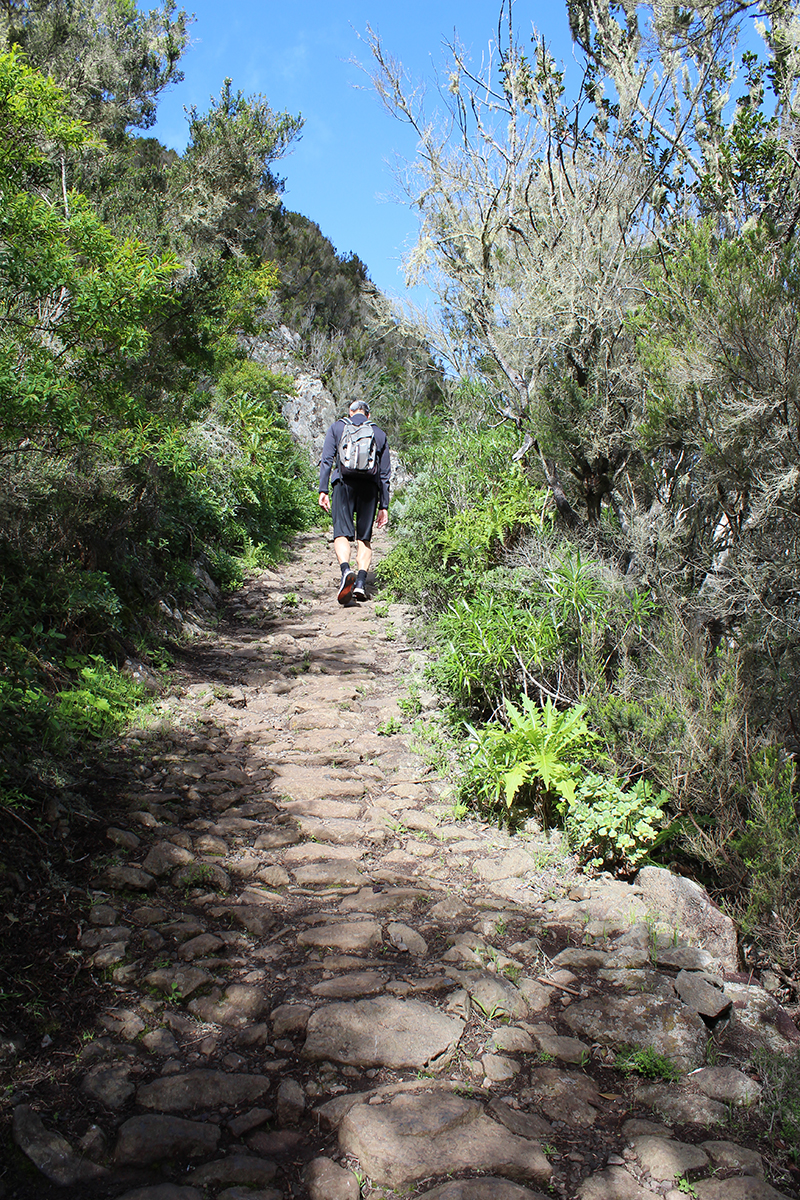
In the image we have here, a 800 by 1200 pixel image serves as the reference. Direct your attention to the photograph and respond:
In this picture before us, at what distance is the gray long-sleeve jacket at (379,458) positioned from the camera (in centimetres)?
735

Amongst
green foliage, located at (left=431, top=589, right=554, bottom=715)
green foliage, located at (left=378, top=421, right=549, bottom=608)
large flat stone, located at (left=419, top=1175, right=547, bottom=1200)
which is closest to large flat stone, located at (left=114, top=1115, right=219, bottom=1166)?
large flat stone, located at (left=419, top=1175, right=547, bottom=1200)

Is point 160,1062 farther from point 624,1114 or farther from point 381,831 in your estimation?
point 381,831

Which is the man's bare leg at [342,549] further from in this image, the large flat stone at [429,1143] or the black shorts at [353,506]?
the large flat stone at [429,1143]

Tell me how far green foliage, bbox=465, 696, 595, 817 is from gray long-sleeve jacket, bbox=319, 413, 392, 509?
3.80m

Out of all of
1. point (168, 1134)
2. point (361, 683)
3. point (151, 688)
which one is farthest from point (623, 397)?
point (168, 1134)

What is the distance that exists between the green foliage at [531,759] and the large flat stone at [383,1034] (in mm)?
1468

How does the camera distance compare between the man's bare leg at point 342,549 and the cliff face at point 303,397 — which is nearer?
the man's bare leg at point 342,549

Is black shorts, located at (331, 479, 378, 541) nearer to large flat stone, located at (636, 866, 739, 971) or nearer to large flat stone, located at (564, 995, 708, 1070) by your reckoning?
large flat stone, located at (636, 866, 739, 971)

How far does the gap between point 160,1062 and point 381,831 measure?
1751 mm

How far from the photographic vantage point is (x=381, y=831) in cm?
374

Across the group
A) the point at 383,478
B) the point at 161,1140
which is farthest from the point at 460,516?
the point at 161,1140

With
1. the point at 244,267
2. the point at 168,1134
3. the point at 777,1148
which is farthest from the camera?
the point at 244,267

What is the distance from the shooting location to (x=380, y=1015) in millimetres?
2309

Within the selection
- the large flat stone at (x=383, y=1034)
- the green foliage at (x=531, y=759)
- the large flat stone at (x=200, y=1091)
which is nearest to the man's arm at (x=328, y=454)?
the green foliage at (x=531, y=759)
